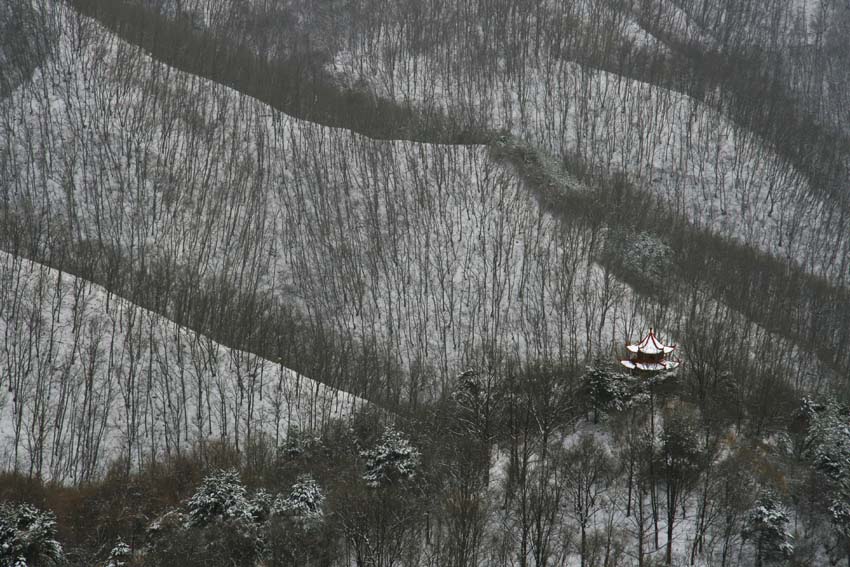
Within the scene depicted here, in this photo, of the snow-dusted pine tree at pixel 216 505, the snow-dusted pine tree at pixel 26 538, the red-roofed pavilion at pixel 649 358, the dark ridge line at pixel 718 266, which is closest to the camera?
the snow-dusted pine tree at pixel 26 538

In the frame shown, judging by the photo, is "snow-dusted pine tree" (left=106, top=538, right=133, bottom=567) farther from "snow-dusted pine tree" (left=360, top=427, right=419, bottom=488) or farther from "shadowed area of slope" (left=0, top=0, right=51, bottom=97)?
"shadowed area of slope" (left=0, top=0, right=51, bottom=97)

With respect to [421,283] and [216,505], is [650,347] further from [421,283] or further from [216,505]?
[216,505]

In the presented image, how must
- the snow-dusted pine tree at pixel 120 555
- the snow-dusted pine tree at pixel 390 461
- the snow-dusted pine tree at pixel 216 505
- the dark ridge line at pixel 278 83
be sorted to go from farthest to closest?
the dark ridge line at pixel 278 83
the snow-dusted pine tree at pixel 390 461
the snow-dusted pine tree at pixel 216 505
the snow-dusted pine tree at pixel 120 555

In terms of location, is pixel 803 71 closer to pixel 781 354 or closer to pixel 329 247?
pixel 781 354

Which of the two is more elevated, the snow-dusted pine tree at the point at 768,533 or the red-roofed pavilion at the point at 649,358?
the red-roofed pavilion at the point at 649,358

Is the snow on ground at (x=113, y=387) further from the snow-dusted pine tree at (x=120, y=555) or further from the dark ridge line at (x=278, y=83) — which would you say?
the dark ridge line at (x=278, y=83)

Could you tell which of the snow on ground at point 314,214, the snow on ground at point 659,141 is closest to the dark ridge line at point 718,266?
the snow on ground at point 314,214

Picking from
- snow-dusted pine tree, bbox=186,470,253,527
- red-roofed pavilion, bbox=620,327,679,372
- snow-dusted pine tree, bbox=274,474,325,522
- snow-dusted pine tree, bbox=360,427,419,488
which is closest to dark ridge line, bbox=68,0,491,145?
red-roofed pavilion, bbox=620,327,679,372
